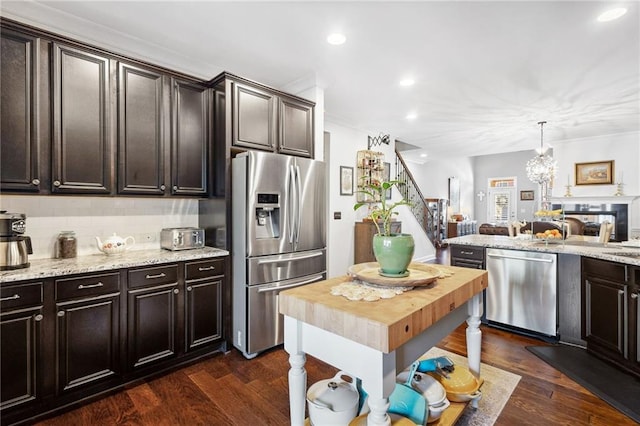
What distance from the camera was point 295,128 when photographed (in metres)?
3.43

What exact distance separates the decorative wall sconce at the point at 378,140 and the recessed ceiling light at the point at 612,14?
346cm

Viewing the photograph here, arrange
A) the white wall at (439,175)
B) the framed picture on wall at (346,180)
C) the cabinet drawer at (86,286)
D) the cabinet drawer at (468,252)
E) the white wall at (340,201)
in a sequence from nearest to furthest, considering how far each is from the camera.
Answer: the cabinet drawer at (86,286) → the cabinet drawer at (468,252) → the white wall at (340,201) → the framed picture on wall at (346,180) → the white wall at (439,175)

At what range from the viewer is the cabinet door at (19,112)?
202 cm

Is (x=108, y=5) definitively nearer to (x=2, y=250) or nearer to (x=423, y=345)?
(x=2, y=250)

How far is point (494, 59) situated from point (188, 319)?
384 cm

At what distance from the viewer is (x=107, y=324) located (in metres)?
2.21

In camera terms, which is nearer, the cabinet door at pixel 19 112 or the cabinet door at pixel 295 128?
the cabinet door at pixel 19 112

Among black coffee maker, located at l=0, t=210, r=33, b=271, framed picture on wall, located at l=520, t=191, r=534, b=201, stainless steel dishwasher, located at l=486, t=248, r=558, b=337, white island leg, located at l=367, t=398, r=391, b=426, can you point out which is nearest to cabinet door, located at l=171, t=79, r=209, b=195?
black coffee maker, located at l=0, t=210, r=33, b=271

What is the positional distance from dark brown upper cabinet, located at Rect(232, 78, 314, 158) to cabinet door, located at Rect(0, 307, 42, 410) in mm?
1934

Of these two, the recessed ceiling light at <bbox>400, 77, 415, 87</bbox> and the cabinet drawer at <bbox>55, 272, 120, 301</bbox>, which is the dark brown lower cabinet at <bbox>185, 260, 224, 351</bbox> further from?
the recessed ceiling light at <bbox>400, 77, 415, 87</bbox>

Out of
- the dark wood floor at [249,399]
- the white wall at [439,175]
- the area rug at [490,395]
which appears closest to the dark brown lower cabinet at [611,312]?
the dark wood floor at [249,399]

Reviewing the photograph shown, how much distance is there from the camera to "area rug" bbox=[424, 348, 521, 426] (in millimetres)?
1932

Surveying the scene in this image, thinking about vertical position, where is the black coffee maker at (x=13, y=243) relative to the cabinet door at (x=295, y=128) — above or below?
below

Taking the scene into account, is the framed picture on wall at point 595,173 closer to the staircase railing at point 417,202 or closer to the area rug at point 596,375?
the staircase railing at point 417,202
